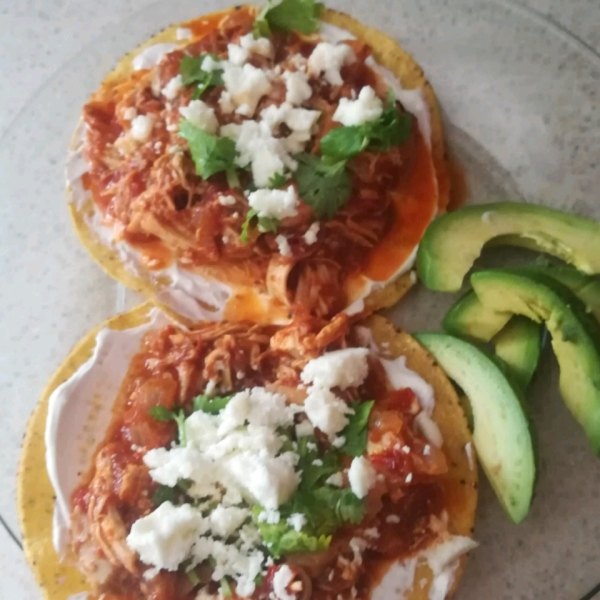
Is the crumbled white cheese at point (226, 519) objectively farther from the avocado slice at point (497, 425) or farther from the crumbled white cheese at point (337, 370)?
the avocado slice at point (497, 425)

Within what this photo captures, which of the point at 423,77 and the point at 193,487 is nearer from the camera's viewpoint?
the point at 193,487

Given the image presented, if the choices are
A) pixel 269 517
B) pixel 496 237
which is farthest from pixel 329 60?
pixel 269 517

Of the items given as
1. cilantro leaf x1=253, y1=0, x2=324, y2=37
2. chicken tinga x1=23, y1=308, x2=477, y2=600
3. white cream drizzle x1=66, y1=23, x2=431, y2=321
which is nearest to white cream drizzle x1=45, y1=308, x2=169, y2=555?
chicken tinga x1=23, y1=308, x2=477, y2=600

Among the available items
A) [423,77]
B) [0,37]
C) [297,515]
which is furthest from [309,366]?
[0,37]

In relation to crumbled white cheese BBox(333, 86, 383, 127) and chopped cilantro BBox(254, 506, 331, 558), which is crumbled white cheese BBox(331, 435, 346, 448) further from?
crumbled white cheese BBox(333, 86, 383, 127)

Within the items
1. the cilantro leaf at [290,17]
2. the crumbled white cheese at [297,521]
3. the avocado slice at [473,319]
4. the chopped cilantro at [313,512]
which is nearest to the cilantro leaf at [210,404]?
the chopped cilantro at [313,512]

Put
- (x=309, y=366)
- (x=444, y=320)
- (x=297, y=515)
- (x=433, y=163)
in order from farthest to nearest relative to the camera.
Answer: (x=433, y=163) → (x=444, y=320) → (x=309, y=366) → (x=297, y=515)

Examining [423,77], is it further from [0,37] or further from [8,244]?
[0,37]
